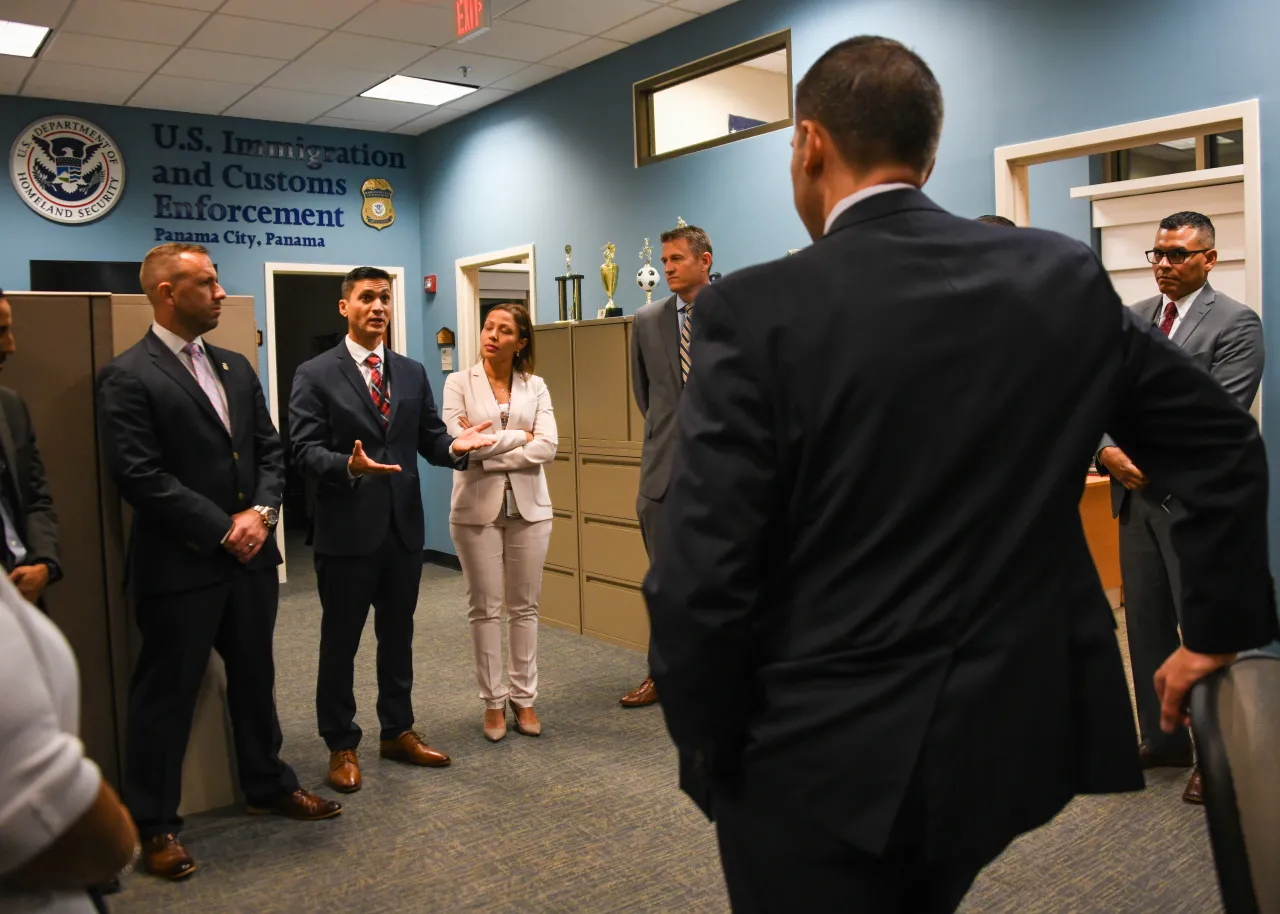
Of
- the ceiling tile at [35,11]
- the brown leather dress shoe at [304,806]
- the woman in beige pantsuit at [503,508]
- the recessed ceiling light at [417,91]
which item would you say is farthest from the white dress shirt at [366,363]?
the recessed ceiling light at [417,91]

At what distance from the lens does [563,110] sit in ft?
22.5

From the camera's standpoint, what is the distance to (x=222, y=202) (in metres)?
7.51

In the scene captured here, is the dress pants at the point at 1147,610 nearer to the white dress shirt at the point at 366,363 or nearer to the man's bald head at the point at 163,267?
the white dress shirt at the point at 366,363

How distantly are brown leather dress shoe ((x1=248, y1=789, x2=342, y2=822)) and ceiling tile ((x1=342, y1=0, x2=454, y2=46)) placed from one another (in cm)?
411

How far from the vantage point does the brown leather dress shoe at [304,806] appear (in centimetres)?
307

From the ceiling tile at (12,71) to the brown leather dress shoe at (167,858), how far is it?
5.25 m

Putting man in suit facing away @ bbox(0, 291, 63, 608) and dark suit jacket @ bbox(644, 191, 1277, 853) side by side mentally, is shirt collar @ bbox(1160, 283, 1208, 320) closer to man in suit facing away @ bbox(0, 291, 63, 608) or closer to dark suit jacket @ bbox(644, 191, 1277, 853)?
dark suit jacket @ bbox(644, 191, 1277, 853)

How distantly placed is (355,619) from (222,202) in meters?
5.32

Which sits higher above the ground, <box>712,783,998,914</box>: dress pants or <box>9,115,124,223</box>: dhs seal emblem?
<box>9,115,124,223</box>: dhs seal emblem

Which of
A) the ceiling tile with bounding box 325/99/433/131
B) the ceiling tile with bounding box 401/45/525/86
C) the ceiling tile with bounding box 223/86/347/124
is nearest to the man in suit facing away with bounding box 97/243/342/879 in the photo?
the ceiling tile with bounding box 401/45/525/86

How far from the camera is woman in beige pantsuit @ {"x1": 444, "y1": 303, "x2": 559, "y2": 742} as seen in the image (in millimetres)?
Result: 3667

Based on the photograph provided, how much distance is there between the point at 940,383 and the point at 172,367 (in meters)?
2.39

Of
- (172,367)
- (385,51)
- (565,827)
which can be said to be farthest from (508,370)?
(385,51)

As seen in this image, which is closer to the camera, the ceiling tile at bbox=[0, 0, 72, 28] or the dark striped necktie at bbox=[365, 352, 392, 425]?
the dark striped necktie at bbox=[365, 352, 392, 425]
